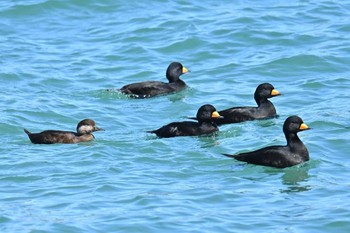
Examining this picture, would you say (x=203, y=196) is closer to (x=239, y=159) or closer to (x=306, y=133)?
(x=239, y=159)

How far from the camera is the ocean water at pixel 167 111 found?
617 inches

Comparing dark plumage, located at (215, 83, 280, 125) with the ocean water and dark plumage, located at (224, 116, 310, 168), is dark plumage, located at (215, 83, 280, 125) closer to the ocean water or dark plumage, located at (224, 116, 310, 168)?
the ocean water

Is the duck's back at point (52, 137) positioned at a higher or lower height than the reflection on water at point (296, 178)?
higher

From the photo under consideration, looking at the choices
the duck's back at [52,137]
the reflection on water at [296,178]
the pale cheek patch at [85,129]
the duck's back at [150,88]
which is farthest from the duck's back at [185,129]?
the duck's back at [150,88]

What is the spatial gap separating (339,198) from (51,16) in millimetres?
14525

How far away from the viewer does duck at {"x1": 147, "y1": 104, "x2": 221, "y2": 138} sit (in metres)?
19.8

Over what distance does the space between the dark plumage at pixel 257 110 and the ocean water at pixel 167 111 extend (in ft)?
0.59

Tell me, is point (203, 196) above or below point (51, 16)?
below

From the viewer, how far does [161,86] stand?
77.4 feet

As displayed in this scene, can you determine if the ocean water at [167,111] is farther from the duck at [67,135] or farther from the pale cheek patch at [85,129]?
the pale cheek patch at [85,129]

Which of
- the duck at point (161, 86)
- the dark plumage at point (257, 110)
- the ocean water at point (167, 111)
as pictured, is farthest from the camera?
the duck at point (161, 86)

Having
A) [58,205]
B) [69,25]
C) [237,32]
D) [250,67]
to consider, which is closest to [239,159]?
[58,205]

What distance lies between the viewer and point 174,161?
18.1 meters

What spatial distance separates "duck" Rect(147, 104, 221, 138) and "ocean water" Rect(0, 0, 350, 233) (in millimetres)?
151
